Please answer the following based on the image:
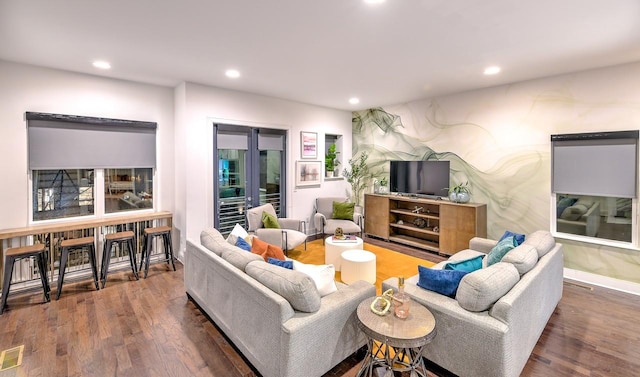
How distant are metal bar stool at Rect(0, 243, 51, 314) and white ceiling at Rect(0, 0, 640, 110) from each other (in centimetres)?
223

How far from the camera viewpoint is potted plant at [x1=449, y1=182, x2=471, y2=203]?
507 cm

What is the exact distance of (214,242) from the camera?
3.11 m

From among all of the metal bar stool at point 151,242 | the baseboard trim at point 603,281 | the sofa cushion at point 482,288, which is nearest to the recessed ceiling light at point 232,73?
the metal bar stool at point 151,242

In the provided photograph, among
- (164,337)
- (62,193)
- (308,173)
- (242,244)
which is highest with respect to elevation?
(308,173)

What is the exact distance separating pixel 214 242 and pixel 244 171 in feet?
7.91

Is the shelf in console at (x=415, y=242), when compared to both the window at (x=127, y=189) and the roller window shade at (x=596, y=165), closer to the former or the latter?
the roller window shade at (x=596, y=165)

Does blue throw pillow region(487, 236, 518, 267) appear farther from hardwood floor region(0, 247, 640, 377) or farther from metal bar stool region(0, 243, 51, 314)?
metal bar stool region(0, 243, 51, 314)

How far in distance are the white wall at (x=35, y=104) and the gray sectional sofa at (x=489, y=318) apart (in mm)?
4483

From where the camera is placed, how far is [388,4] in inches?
92.7

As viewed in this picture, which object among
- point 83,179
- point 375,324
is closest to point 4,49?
point 83,179

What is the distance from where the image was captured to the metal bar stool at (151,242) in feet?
14.0

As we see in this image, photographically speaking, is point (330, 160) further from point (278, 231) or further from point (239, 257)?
point (239, 257)

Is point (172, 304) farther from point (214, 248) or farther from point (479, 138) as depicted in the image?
point (479, 138)

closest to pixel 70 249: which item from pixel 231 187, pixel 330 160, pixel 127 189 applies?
pixel 127 189
